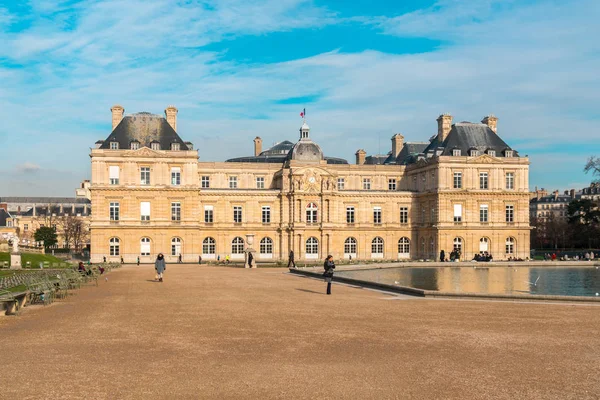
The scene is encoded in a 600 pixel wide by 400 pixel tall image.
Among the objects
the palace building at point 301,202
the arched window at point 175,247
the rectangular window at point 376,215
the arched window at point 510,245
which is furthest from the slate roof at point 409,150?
the arched window at point 175,247

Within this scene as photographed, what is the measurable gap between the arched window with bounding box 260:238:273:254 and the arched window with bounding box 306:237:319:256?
393 centimetres

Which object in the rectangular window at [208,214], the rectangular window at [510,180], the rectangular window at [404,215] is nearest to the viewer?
the rectangular window at [208,214]

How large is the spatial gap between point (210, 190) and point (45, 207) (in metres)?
70.7

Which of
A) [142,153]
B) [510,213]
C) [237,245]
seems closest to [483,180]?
[510,213]

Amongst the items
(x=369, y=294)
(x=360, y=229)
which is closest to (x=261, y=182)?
(x=360, y=229)

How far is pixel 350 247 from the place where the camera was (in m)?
71.8

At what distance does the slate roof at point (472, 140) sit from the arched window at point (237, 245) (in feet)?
75.0

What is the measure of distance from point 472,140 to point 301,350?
61.6 meters

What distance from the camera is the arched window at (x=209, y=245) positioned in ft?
226

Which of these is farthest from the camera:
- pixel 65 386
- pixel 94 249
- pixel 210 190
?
pixel 210 190

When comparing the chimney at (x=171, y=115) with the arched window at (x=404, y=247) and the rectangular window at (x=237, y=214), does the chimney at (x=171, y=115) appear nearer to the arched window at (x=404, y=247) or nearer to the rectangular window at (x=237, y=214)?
the rectangular window at (x=237, y=214)

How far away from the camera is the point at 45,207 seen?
418 feet

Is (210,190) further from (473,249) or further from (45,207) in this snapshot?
(45,207)

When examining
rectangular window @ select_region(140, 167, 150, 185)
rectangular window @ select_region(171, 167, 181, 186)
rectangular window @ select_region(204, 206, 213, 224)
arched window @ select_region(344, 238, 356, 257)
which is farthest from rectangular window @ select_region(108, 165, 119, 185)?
arched window @ select_region(344, 238, 356, 257)
